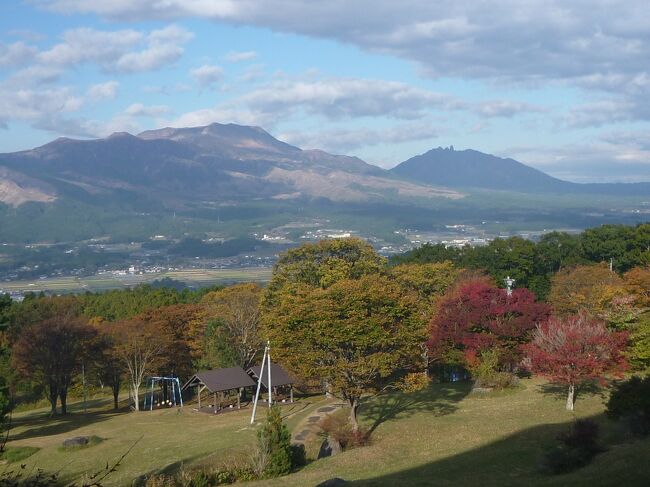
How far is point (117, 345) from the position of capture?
45.6m

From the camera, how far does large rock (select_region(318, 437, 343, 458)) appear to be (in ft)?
88.1

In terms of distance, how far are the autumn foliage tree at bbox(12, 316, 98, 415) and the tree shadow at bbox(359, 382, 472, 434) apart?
19182 mm

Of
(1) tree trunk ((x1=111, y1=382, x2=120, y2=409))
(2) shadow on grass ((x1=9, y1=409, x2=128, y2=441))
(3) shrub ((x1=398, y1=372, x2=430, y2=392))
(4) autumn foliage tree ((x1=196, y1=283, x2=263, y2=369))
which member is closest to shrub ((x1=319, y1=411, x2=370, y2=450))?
(3) shrub ((x1=398, y1=372, x2=430, y2=392))

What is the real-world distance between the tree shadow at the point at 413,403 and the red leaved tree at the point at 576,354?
515cm

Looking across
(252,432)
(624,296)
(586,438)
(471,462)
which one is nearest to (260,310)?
(252,432)

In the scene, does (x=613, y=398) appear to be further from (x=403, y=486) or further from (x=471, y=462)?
(x=403, y=486)

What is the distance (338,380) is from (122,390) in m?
36.7

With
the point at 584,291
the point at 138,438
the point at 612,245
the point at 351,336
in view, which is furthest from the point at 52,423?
the point at 612,245

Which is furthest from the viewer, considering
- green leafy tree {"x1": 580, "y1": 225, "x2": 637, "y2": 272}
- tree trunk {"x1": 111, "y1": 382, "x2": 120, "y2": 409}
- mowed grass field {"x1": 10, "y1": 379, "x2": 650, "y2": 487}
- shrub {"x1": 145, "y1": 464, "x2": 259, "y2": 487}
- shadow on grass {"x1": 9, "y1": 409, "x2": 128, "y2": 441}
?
green leafy tree {"x1": 580, "y1": 225, "x2": 637, "y2": 272}

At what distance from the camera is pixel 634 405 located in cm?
2056

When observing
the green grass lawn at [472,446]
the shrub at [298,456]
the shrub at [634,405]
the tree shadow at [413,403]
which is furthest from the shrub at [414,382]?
the shrub at [634,405]

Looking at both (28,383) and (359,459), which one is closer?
(359,459)

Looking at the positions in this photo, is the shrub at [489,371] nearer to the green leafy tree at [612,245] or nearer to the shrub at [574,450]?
the shrub at [574,450]

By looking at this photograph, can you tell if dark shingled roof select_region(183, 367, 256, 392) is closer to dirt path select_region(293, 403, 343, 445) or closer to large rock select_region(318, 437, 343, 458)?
dirt path select_region(293, 403, 343, 445)
